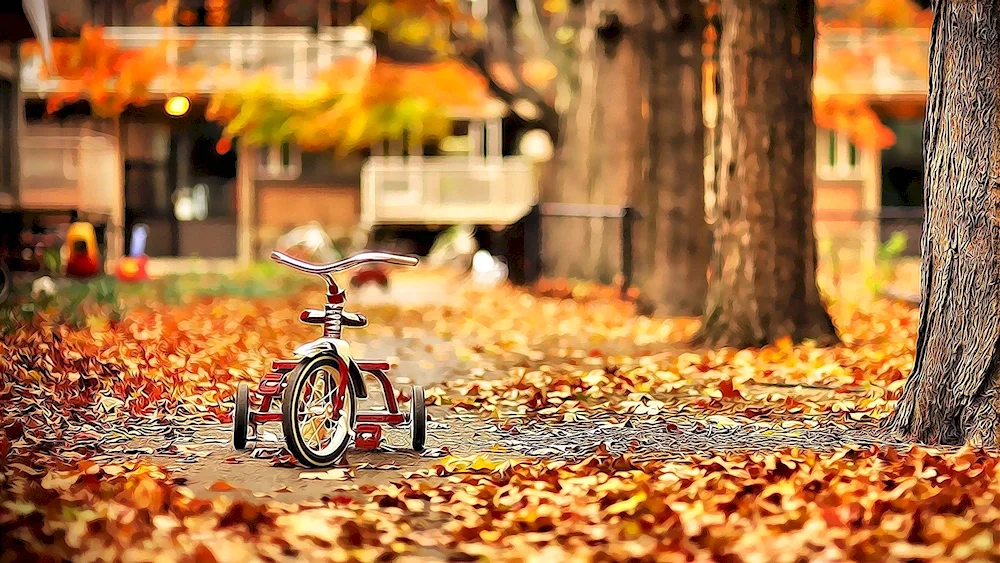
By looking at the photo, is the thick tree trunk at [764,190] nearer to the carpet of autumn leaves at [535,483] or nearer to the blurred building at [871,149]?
the carpet of autumn leaves at [535,483]

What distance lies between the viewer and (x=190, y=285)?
22297mm

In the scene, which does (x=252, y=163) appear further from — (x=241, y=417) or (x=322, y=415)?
(x=322, y=415)

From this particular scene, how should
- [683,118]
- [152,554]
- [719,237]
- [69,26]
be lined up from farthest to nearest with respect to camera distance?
[69,26] < [683,118] < [719,237] < [152,554]

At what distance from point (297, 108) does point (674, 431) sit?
2451cm

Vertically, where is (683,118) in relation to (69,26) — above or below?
below

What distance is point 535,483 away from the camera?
6.78m

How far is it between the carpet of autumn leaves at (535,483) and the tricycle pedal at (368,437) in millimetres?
435

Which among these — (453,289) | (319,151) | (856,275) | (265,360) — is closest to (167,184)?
(319,151)

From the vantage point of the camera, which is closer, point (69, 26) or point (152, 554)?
point (152, 554)

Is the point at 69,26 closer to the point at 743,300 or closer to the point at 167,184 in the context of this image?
the point at 743,300

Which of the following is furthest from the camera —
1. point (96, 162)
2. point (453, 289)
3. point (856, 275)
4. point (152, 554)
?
point (96, 162)

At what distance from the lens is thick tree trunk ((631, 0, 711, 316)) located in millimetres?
17125

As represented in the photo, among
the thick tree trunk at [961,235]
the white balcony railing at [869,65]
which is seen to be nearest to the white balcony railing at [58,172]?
the white balcony railing at [869,65]

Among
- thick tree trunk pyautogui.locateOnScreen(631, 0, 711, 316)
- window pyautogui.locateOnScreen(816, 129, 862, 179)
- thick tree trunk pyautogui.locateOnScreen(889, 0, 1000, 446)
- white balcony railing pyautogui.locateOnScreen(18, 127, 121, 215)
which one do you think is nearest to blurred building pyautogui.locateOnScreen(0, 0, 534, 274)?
white balcony railing pyautogui.locateOnScreen(18, 127, 121, 215)
